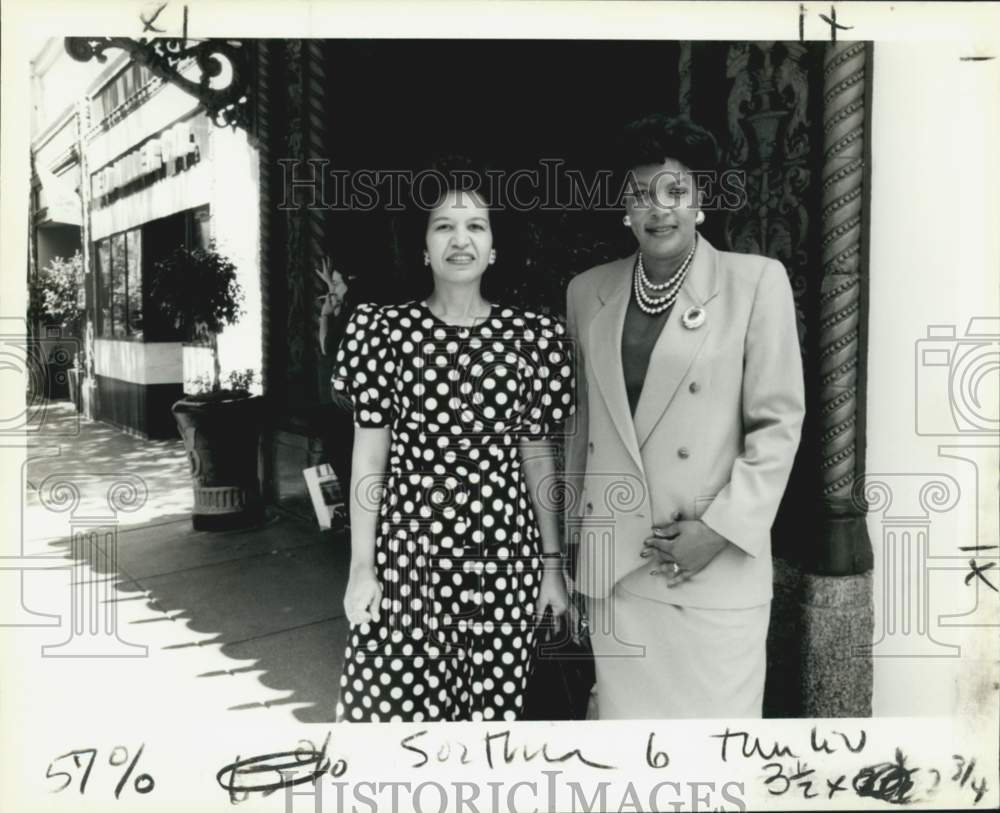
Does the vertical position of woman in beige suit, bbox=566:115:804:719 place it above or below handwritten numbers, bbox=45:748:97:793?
above

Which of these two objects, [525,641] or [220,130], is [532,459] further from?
[220,130]

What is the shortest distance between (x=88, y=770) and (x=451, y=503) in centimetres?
158

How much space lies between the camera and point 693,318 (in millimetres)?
2588

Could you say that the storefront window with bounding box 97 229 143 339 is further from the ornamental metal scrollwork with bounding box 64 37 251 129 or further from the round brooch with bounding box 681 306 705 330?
the round brooch with bounding box 681 306 705 330

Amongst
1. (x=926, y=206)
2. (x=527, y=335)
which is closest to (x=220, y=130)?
(x=527, y=335)

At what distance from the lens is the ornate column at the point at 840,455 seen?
2926mm

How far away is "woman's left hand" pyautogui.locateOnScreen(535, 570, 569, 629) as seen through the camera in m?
2.78

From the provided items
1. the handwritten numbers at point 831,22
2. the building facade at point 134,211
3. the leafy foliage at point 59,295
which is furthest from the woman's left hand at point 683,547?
the leafy foliage at point 59,295

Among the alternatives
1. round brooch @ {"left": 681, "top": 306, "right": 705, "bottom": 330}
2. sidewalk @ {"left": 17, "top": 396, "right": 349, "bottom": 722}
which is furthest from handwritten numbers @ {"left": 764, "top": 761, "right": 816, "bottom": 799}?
sidewalk @ {"left": 17, "top": 396, "right": 349, "bottom": 722}

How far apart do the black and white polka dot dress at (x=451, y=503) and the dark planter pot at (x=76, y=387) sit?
3.44 ft

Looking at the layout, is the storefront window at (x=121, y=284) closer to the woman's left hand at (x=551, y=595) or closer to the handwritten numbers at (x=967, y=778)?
the woman's left hand at (x=551, y=595)

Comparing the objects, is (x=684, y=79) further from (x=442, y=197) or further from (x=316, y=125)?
(x=316, y=125)

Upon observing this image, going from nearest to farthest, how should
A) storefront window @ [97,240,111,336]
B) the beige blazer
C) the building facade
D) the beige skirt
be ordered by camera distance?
the beige blazer < the beige skirt < the building facade < storefront window @ [97,240,111,336]

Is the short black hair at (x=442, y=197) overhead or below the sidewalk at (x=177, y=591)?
overhead
